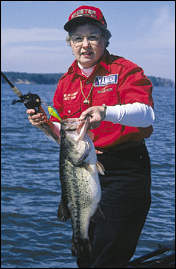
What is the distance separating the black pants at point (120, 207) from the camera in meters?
3.96

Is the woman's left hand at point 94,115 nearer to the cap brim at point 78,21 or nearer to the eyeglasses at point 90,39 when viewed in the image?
the eyeglasses at point 90,39

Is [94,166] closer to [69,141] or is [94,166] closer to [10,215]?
[69,141]

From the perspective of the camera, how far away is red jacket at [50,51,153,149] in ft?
12.6

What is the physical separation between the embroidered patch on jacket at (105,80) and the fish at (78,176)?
0.83 m

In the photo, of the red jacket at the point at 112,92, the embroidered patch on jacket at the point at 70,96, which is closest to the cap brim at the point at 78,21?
the red jacket at the point at 112,92

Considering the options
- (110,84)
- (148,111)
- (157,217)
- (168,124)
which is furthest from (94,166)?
(168,124)

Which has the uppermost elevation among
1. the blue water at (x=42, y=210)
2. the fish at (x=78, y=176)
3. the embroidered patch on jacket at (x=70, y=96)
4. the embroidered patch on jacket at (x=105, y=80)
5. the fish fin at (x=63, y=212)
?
the embroidered patch on jacket at (x=105, y=80)

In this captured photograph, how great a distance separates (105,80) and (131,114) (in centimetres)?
69

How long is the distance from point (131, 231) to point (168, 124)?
4619 centimetres

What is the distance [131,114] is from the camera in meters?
3.49

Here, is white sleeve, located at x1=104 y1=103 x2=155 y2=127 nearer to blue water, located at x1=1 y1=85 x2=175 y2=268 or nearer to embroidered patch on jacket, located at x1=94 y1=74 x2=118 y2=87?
embroidered patch on jacket, located at x1=94 y1=74 x2=118 y2=87

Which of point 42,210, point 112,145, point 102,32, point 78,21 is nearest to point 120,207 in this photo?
point 112,145

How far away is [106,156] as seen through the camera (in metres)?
4.07

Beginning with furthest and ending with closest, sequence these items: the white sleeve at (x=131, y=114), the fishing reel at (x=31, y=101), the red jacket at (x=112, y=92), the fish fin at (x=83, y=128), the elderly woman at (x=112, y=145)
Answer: the elderly woman at (x=112, y=145) → the red jacket at (x=112, y=92) → the fishing reel at (x=31, y=101) → the white sleeve at (x=131, y=114) → the fish fin at (x=83, y=128)
